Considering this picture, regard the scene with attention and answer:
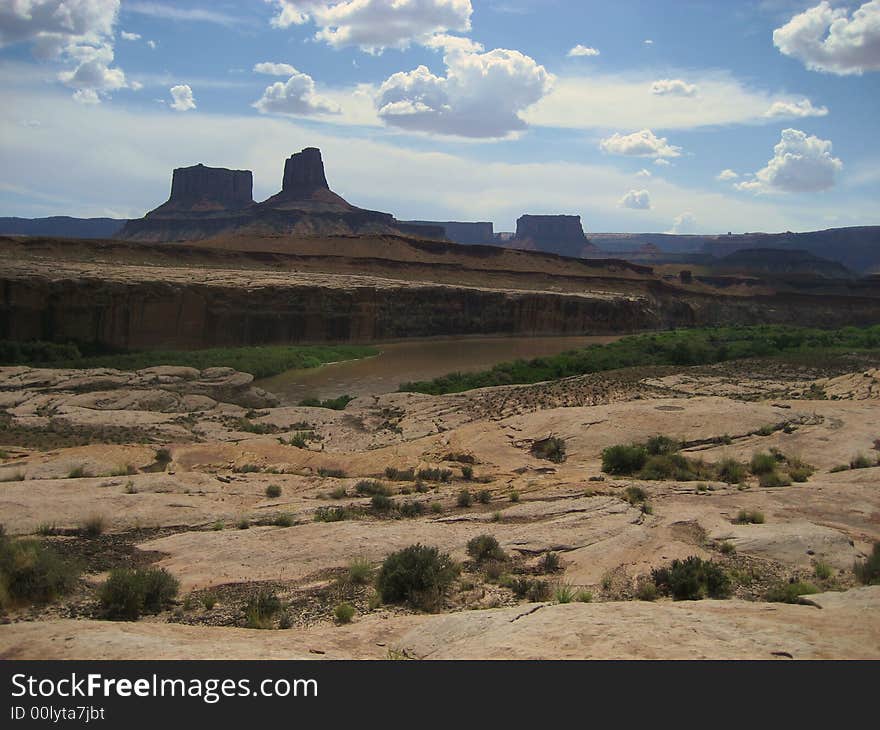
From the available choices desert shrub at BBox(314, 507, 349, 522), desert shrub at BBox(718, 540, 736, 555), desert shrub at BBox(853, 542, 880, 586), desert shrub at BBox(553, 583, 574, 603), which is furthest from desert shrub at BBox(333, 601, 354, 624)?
desert shrub at BBox(853, 542, 880, 586)

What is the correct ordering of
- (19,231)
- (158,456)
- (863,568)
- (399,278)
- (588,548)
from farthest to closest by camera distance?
(19,231)
(399,278)
(158,456)
(588,548)
(863,568)

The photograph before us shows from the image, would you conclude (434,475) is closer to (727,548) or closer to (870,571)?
(727,548)

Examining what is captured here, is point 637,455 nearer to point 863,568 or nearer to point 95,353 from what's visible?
point 863,568

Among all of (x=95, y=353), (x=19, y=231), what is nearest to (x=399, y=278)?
(x=95, y=353)

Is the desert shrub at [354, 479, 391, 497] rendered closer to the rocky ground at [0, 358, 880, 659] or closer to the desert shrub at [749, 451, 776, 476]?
the rocky ground at [0, 358, 880, 659]

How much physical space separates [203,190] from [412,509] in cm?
14224

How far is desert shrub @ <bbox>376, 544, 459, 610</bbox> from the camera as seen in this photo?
7.21 metres

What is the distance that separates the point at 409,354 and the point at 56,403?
89.7 ft

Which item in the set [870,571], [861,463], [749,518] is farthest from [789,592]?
[861,463]

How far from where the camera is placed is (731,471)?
12672 mm

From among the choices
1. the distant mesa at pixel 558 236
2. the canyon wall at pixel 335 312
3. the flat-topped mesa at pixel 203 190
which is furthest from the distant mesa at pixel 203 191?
the canyon wall at pixel 335 312

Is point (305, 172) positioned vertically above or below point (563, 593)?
above

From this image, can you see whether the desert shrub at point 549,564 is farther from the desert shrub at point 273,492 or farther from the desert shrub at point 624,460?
the desert shrub at point 273,492
